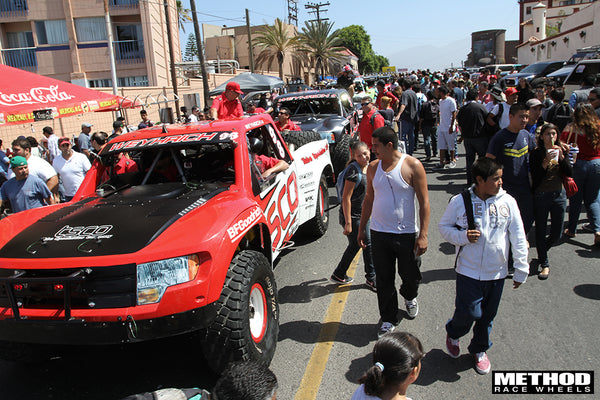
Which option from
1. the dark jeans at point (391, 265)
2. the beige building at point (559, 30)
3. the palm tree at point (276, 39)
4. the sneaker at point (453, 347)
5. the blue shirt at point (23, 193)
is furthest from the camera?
the palm tree at point (276, 39)

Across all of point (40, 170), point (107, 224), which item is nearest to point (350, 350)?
point (107, 224)

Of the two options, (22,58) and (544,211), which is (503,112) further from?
(22,58)

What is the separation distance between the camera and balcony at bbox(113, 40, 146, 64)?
96.8ft

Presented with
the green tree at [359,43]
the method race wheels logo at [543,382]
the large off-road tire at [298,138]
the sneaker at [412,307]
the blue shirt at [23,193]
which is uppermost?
the green tree at [359,43]

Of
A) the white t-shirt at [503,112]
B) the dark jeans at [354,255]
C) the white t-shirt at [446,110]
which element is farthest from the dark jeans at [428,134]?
the dark jeans at [354,255]

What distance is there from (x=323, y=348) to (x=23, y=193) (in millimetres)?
4432

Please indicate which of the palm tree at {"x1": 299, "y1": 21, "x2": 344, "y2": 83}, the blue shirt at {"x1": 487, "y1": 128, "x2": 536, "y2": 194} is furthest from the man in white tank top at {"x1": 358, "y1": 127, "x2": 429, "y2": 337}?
the palm tree at {"x1": 299, "y1": 21, "x2": 344, "y2": 83}

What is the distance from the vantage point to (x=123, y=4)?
95.4 feet

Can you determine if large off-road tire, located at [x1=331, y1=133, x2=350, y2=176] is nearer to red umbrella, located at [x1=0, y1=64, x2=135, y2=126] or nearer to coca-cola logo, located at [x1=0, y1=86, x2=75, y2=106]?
red umbrella, located at [x1=0, y1=64, x2=135, y2=126]

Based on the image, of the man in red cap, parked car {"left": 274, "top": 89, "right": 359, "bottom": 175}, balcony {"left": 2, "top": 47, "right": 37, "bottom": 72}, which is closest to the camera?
the man in red cap

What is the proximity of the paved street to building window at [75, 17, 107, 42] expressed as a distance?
94.3 ft

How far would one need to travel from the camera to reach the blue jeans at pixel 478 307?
3.38 metres

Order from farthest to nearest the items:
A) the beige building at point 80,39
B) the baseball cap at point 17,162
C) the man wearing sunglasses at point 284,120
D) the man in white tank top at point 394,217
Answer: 1. the beige building at point 80,39
2. the man wearing sunglasses at point 284,120
3. the baseball cap at point 17,162
4. the man in white tank top at point 394,217

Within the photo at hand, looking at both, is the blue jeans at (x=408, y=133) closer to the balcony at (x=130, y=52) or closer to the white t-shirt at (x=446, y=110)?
the white t-shirt at (x=446, y=110)
